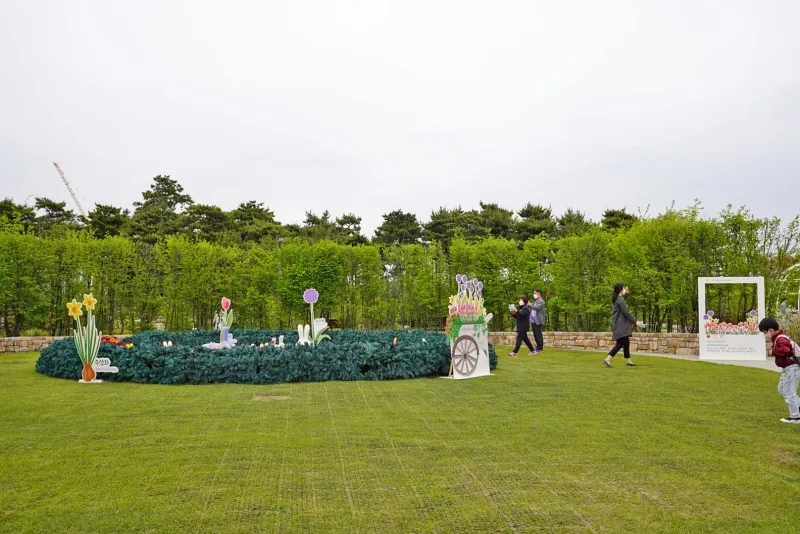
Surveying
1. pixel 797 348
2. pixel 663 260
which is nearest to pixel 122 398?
pixel 797 348

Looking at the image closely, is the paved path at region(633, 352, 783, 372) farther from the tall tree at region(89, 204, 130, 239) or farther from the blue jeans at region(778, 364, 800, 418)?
the tall tree at region(89, 204, 130, 239)

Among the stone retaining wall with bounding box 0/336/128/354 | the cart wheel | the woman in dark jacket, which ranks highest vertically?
the woman in dark jacket

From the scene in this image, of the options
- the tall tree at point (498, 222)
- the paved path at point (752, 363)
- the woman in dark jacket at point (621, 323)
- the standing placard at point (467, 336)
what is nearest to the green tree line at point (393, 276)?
the paved path at point (752, 363)

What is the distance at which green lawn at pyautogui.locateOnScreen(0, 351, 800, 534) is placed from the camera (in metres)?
3.89

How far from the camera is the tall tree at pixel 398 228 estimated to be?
127 ft

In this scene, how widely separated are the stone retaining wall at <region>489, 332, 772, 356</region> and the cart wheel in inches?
296

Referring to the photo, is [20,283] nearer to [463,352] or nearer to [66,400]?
[66,400]

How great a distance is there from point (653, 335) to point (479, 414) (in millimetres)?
10941

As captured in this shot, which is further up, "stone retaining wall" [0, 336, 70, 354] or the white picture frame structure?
the white picture frame structure

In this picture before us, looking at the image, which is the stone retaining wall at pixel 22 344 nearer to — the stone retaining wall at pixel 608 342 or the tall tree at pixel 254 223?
the stone retaining wall at pixel 608 342

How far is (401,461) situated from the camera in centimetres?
516

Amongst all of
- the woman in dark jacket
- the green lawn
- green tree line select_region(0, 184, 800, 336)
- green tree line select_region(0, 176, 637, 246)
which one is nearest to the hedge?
the green lawn

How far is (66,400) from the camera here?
8391 millimetres

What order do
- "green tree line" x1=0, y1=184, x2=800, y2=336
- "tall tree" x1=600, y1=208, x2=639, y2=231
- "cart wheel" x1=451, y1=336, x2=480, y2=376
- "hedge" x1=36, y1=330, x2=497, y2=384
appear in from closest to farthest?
"hedge" x1=36, y1=330, x2=497, y2=384
"cart wheel" x1=451, y1=336, x2=480, y2=376
"green tree line" x1=0, y1=184, x2=800, y2=336
"tall tree" x1=600, y1=208, x2=639, y2=231
